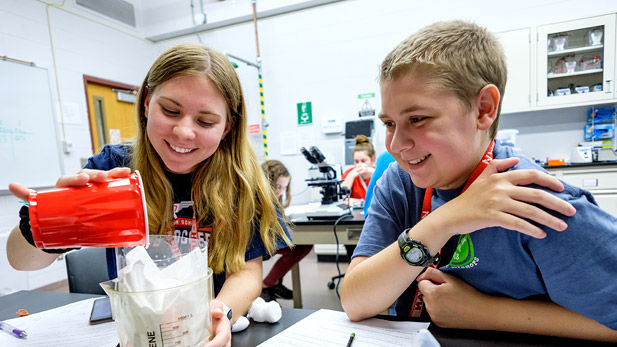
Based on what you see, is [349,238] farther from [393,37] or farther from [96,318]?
[393,37]

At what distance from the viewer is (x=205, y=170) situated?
101 centimetres

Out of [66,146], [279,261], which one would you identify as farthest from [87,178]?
[66,146]

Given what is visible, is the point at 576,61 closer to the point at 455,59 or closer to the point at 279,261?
the point at 279,261

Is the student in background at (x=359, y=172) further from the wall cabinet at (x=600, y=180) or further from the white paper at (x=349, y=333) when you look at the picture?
the white paper at (x=349, y=333)

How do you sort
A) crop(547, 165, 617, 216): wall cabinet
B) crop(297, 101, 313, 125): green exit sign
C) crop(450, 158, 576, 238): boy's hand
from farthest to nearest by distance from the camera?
crop(297, 101, 313, 125): green exit sign < crop(547, 165, 617, 216): wall cabinet < crop(450, 158, 576, 238): boy's hand

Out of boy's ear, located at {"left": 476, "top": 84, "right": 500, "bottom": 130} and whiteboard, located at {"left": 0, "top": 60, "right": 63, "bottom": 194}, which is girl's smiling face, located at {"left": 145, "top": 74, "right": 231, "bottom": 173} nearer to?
boy's ear, located at {"left": 476, "top": 84, "right": 500, "bottom": 130}

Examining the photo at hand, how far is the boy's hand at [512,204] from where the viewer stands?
0.56 metres

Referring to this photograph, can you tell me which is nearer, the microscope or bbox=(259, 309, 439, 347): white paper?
bbox=(259, 309, 439, 347): white paper

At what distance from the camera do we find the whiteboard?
9.97 feet

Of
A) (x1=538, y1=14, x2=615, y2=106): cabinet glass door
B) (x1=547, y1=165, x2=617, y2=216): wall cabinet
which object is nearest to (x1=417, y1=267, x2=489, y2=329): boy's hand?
(x1=547, y1=165, x2=617, y2=216): wall cabinet

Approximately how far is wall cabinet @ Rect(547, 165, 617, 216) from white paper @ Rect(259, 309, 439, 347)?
3.15 meters

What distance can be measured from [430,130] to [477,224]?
20 cm

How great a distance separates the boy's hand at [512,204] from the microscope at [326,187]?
1.36 meters

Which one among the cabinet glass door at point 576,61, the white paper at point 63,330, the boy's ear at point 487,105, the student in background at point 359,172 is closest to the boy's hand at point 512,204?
the boy's ear at point 487,105
